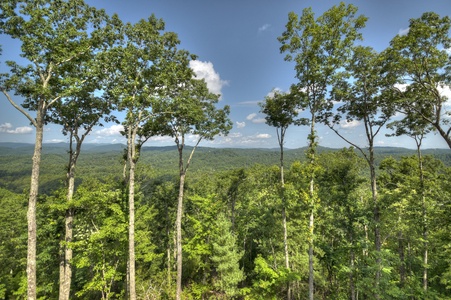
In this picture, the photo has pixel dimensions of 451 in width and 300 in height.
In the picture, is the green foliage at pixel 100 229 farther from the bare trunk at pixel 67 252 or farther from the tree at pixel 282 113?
the tree at pixel 282 113

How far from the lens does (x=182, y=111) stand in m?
12.7

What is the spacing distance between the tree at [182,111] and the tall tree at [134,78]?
0.75 meters

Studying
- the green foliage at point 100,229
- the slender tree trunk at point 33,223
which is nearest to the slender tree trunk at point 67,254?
the green foliage at point 100,229

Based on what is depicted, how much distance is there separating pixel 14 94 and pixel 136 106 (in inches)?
180

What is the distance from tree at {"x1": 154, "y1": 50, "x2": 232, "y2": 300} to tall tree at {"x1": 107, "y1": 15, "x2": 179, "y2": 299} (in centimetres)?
75

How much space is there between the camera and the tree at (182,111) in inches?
470

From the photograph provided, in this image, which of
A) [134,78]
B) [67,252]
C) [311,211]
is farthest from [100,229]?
[311,211]

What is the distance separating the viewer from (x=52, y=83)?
27.7 feet

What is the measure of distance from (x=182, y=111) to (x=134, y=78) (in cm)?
321

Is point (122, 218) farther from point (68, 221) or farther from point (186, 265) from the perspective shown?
point (186, 265)

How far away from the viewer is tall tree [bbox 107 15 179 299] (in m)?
9.89

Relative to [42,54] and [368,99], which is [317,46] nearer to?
[368,99]

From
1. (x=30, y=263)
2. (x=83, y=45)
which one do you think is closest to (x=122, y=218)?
(x=30, y=263)

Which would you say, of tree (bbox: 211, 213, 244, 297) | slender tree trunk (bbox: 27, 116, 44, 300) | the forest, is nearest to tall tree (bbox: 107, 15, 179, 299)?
the forest
